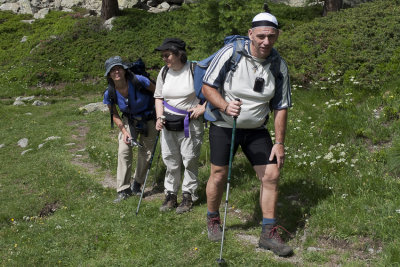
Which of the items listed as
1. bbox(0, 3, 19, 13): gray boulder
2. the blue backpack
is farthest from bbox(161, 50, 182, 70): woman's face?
bbox(0, 3, 19, 13): gray boulder

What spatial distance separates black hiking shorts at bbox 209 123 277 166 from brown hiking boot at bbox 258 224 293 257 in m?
0.86

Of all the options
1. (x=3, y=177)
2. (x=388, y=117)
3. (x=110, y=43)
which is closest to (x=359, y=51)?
(x=388, y=117)

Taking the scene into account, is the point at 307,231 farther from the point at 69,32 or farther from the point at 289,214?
the point at 69,32

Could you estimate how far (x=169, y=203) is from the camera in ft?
25.4

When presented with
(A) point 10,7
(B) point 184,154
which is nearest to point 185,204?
(B) point 184,154

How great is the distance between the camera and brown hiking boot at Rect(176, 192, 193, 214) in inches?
295

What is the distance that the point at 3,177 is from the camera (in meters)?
11.4

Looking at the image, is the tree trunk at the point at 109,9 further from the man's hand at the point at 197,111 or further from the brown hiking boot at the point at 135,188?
the man's hand at the point at 197,111

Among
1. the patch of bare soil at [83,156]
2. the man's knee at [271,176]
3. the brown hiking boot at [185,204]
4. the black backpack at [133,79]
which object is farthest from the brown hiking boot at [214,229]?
the patch of bare soil at [83,156]

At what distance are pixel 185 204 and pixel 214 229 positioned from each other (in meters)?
1.45

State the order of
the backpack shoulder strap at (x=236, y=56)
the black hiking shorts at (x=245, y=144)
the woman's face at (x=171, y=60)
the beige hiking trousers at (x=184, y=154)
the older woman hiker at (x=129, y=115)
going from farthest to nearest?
the older woman hiker at (x=129, y=115), the beige hiking trousers at (x=184, y=154), the woman's face at (x=171, y=60), the black hiking shorts at (x=245, y=144), the backpack shoulder strap at (x=236, y=56)

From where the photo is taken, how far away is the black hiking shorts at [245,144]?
5.74 meters

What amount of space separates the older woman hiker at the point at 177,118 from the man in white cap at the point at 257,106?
134 centimetres

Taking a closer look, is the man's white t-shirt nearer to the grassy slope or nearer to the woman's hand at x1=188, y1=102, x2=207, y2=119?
the woman's hand at x1=188, y1=102, x2=207, y2=119
